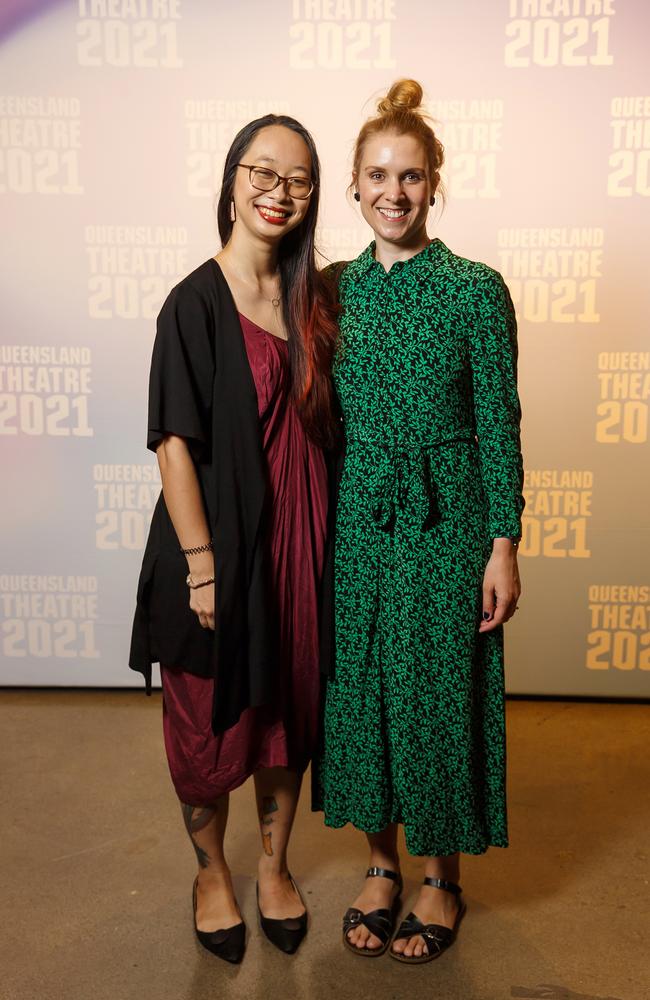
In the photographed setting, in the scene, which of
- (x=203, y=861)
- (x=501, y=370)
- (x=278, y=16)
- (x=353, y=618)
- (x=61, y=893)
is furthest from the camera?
(x=278, y=16)

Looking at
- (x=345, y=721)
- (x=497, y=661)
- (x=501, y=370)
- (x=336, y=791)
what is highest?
(x=501, y=370)

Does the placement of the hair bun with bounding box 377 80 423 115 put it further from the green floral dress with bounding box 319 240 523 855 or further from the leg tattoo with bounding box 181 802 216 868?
the leg tattoo with bounding box 181 802 216 868

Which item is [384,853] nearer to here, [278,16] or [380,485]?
[380,485]

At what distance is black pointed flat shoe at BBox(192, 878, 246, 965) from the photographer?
1.90 m

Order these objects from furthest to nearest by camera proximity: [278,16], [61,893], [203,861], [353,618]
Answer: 1. [278,16]
2. [61,893]
3. [203,861]
4. [353,618]

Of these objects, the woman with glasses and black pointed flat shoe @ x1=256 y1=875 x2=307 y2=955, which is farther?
black pointed flat shoe @ x1=256 y1=875 x2=307 y2=955

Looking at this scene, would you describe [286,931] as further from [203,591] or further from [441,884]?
[203,591]

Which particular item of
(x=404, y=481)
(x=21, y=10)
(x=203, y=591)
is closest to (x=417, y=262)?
(x=404, y=481)

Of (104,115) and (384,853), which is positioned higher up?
(104,115)

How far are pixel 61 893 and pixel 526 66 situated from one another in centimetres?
268

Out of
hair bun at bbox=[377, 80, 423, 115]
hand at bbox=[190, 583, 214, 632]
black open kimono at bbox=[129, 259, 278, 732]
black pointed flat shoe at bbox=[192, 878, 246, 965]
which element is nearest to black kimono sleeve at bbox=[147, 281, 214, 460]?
black open kimono at bbox=[129, 259, 278, 732]

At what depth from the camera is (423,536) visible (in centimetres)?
174

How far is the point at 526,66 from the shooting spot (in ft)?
9.57

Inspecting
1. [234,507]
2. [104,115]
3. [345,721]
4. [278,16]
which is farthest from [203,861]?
[278,16]
